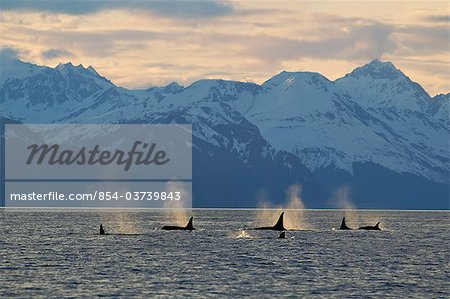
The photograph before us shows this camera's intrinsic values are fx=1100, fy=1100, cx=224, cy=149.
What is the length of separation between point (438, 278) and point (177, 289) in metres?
29.4

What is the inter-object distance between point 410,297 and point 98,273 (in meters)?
34.0

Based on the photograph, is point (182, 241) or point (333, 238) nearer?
point (182, 241)

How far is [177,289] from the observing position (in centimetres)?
9844

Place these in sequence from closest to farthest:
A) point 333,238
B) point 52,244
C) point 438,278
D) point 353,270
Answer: point 438,278
point 353,270
point 52,244
point 333,238

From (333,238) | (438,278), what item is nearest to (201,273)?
(438,278)

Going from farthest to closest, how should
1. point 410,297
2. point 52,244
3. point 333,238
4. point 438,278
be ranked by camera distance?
point 333,238 → point 52,244 → point 438,278 → point 410,297

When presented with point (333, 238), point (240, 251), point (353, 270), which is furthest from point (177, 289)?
point (333, 238)

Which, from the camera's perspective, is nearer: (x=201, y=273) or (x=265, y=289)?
(x=265, y=289)

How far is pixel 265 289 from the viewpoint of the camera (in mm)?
99688

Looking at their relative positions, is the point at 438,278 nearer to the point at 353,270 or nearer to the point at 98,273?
the point at 353,270

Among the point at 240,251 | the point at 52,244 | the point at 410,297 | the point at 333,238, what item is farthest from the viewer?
the point at 333,238

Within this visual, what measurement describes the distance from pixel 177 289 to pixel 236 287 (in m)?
5.92

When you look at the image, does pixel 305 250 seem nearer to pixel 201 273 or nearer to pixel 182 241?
pixel 182 241

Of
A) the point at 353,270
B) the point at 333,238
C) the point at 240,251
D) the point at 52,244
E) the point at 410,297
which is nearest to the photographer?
the point at 410,297
